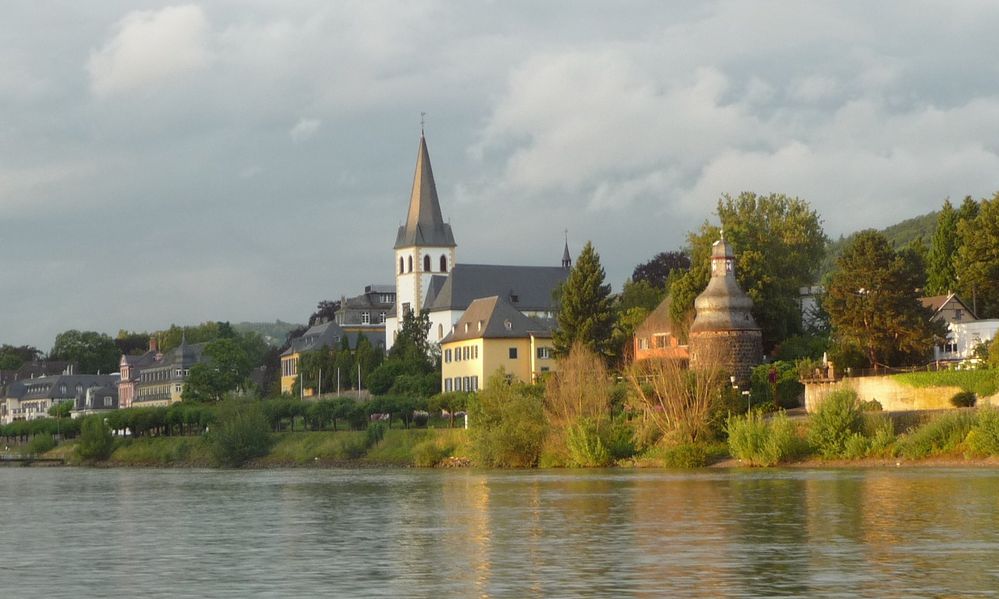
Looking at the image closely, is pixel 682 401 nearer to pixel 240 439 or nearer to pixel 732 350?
pixel 732 350

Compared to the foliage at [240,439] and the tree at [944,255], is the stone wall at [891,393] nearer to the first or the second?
the tree at [944,255]

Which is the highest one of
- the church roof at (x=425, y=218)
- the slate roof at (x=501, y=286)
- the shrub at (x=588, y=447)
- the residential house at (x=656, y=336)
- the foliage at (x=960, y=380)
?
the church roof at (x=425, y=218)

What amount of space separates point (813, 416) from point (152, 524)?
33.9m

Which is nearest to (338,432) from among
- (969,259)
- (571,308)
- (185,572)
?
(571,308)

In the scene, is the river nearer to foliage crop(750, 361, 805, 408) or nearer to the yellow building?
foliage crop(750, 361, 805, 408)

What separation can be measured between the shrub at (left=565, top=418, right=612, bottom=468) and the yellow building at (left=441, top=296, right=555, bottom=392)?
43.9 metres

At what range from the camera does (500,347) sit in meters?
122

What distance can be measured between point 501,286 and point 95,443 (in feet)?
154

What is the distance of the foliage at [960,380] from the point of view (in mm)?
70369

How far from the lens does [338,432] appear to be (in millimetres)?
105750

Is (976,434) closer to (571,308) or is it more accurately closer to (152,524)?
(152,524)

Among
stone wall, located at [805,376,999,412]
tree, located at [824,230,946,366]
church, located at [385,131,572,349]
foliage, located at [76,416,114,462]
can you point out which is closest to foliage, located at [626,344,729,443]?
stone wall, located at [805,376,999,412]

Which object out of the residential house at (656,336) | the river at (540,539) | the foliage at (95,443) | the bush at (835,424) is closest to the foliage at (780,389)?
the residential house at (656,336)

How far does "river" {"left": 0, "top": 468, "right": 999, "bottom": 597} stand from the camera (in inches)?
1122
